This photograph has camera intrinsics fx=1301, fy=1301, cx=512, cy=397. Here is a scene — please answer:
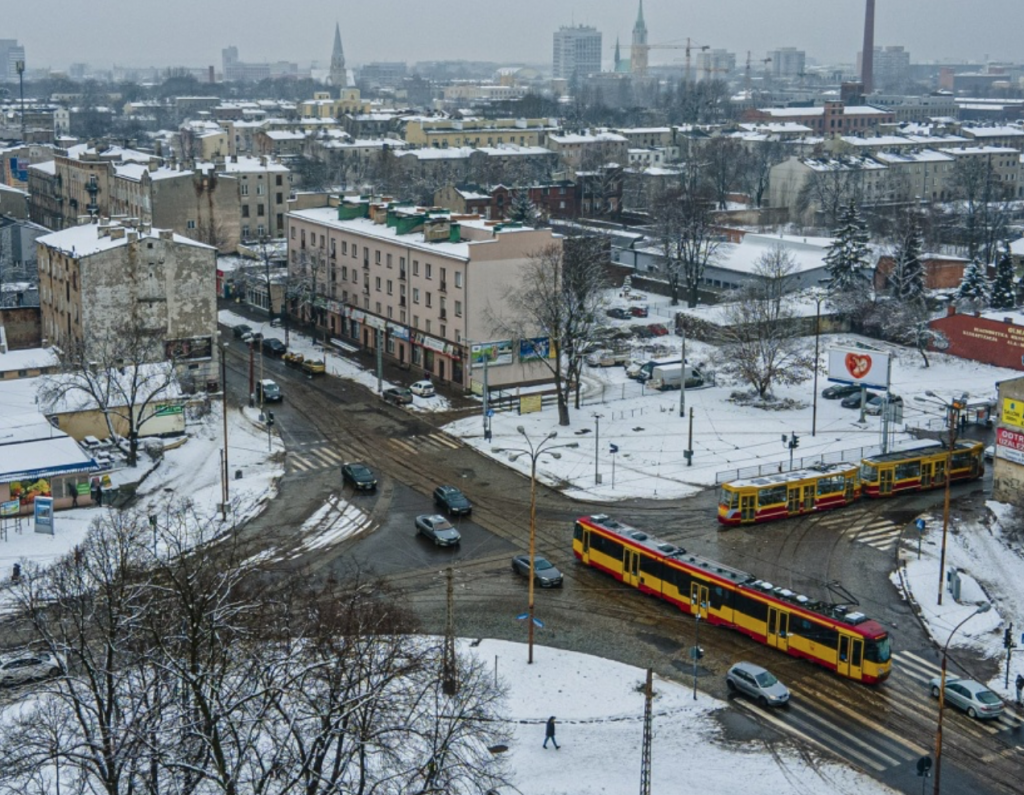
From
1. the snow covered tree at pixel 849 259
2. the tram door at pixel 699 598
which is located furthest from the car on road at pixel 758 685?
the snow covered tree at pixel 849 259

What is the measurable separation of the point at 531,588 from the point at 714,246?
5333 centimetres

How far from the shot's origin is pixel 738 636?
34.3 metres

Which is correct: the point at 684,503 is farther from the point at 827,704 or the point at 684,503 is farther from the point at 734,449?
the point at 827,704

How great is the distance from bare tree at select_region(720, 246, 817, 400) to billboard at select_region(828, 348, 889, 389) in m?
5.19

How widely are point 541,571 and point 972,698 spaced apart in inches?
495

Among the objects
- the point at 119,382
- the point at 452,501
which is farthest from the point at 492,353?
the point at 119,382

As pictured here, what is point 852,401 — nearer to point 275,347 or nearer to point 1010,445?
point 1010,445

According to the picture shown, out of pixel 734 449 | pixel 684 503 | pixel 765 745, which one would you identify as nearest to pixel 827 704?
pixel 765 745

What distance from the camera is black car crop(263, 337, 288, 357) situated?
66.5 meters

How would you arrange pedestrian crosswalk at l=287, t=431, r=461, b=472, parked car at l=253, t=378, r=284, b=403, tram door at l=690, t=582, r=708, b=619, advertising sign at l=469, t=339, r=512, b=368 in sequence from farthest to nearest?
advertising sign at l=469, t=339, r=512, b=368 → parked car at l=253, t=378, r=284, b=403 → pedestrian crosswalk at l=287, t=431, r=461, b=472 → tram door at l=690, t=582, r=708, b=619

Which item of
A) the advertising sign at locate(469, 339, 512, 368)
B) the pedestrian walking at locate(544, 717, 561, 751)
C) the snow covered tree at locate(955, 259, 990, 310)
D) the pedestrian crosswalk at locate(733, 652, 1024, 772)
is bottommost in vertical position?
the pedestrian crosswalk at locate(733, 652, 1024, 772)

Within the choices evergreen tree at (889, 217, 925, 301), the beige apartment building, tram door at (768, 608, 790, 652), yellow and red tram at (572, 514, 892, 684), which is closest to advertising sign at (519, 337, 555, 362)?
the beige apartment building

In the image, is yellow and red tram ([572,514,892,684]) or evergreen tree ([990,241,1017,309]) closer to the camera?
yellow and red tram ([572,514,892,684])

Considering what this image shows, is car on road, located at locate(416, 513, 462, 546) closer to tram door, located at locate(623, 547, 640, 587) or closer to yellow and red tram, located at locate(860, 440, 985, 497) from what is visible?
tram door, located at locate(623, 547, 640, 587)
